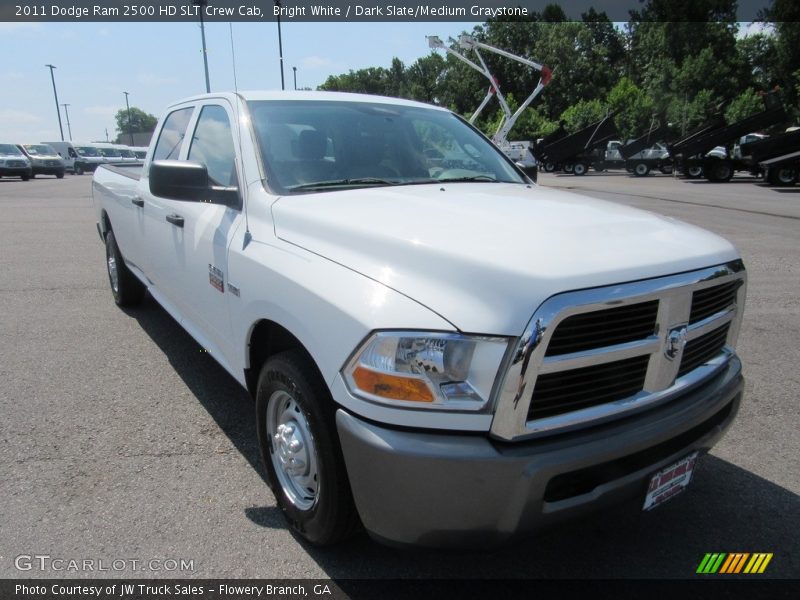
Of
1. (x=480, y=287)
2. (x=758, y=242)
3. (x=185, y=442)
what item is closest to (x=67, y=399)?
(x=185, y=442)

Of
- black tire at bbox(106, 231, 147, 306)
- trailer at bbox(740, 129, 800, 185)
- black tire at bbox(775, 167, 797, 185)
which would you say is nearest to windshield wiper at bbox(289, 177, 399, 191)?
black tire at bbox(106, 231, 147, 306)

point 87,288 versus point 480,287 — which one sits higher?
point 480,287

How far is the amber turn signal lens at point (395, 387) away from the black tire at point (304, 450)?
0.29 meters

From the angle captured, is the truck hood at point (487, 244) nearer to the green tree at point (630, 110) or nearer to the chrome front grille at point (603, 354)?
the chrome front grille at point (603, 354)

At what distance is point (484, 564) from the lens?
7.70 feet

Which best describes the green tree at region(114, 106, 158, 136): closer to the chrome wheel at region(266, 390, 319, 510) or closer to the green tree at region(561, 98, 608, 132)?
the green tree at region(561, 98, 608, 132)

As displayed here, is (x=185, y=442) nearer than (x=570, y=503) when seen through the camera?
No

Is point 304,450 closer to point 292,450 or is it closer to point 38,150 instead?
point 292,450

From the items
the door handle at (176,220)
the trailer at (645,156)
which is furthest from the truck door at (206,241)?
the trailer at (645,156)

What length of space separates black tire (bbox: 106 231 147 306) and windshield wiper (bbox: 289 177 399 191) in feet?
11.3

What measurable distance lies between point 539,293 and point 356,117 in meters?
2.04

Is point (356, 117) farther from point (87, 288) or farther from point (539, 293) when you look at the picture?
point (87, 288)

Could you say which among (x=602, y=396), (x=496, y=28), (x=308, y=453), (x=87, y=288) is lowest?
(x=87, y=288)

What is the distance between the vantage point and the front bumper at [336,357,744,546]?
1.72 m
